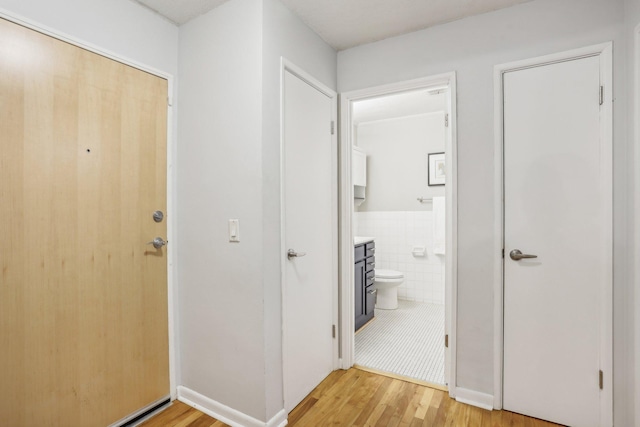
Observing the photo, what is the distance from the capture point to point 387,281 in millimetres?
3820

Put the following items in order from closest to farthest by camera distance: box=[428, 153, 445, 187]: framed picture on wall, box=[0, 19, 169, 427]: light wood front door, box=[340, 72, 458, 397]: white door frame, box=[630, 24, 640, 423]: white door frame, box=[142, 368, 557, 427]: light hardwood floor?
box=[0, 19, 169, 427]: light wood front door
box=[630, 24, 640, 423]: white door frame
box=[142, 368, 557, 427]: light hardwood floor
box=[340, 72, 458, 397]: white door frame
box=[428, 153, 445, 187]: framed picture on wall

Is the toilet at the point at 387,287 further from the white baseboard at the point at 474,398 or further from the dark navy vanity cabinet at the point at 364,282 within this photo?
the white baseboard at the point at 474,398

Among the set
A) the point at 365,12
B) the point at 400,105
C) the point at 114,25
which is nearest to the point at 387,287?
the point at 400,105

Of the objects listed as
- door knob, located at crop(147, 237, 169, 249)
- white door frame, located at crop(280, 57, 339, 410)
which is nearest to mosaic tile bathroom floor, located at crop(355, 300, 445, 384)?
white door frame, located at crop(280, 57, 339, 410)

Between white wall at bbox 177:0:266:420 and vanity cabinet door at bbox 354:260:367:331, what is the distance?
160 cm

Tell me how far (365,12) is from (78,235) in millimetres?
2015

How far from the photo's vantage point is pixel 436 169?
4145 millimetres

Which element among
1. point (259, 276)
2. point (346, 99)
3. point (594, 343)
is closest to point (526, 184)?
point (594, 343)

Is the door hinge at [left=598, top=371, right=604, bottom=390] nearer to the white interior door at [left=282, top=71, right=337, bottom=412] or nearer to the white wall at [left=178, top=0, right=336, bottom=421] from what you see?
the white interior door at [left=282, top=71, right=337, bottom=412]

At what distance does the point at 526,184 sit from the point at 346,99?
52.4 inches

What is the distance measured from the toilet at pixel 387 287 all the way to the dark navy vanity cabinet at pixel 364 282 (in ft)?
0.74

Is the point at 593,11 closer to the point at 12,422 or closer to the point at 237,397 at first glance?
the point at 237,397

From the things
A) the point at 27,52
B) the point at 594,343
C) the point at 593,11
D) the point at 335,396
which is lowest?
the point at 335,396

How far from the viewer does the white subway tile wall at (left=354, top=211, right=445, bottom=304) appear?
418cm
